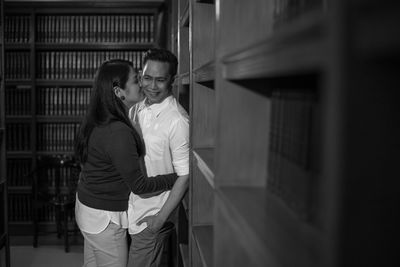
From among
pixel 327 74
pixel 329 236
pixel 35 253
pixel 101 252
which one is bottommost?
pixel 35 253

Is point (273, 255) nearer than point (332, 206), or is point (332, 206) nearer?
point (332, 206)

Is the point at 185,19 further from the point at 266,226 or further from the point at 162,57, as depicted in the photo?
the point at 266,226

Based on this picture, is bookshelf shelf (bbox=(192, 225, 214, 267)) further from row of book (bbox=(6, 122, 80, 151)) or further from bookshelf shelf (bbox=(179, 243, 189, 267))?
row of book (bbox=(6, 122, 80, 151))

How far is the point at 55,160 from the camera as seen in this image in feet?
13.8

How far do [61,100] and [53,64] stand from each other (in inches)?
13.6

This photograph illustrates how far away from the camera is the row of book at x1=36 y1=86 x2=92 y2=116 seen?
4531mm

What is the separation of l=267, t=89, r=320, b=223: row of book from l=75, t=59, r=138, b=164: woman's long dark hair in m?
0.98

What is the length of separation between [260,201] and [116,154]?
3.12 ft

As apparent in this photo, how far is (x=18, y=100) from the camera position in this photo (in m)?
4.47

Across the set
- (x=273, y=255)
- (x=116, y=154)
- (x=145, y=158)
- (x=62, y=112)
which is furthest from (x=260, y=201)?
(x=62, y=112)

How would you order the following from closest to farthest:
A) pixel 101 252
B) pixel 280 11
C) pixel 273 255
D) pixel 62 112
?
1. pixel 273 255
2. pixel 280 11
3. pixel 101 252
4. pixel 62 112

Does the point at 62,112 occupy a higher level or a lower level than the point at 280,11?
lower

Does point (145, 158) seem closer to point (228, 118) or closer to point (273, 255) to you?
point (228, 118)

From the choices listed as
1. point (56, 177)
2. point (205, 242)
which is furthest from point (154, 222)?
point (56, 177)
